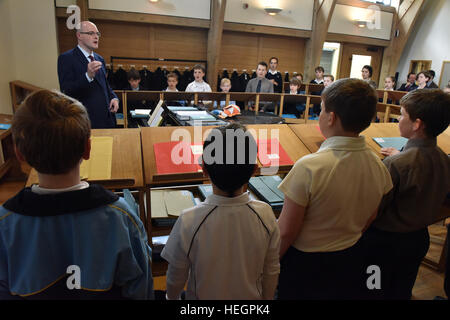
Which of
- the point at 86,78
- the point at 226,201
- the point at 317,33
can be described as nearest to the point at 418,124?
the point at 226,201

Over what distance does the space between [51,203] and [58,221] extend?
0.05 metres

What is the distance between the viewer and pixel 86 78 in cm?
266

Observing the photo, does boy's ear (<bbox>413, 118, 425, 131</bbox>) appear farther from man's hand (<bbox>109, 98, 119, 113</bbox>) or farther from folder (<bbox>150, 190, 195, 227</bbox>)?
man's hand (<bbox>109, 98, 119, 113</bbox>)

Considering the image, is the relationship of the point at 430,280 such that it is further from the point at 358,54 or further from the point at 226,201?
the point at 358,54

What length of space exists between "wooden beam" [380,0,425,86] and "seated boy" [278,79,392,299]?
9241mm

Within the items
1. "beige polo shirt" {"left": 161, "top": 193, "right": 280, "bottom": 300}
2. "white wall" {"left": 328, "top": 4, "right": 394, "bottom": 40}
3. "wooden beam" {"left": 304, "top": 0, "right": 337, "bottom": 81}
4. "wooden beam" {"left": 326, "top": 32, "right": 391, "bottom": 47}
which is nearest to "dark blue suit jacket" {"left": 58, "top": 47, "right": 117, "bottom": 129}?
"beige polo shirt" {"left": 161, "top": 193, "right": 280, "bottom": 300}

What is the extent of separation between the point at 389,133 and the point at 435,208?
1047 mm

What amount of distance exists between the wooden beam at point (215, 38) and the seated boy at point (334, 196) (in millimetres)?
6426

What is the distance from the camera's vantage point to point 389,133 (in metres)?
2.35

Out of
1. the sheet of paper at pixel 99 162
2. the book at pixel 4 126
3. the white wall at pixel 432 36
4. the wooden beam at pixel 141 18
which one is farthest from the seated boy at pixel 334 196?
the white wall at pixel 432 36

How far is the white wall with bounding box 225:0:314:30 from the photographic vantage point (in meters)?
7.53
